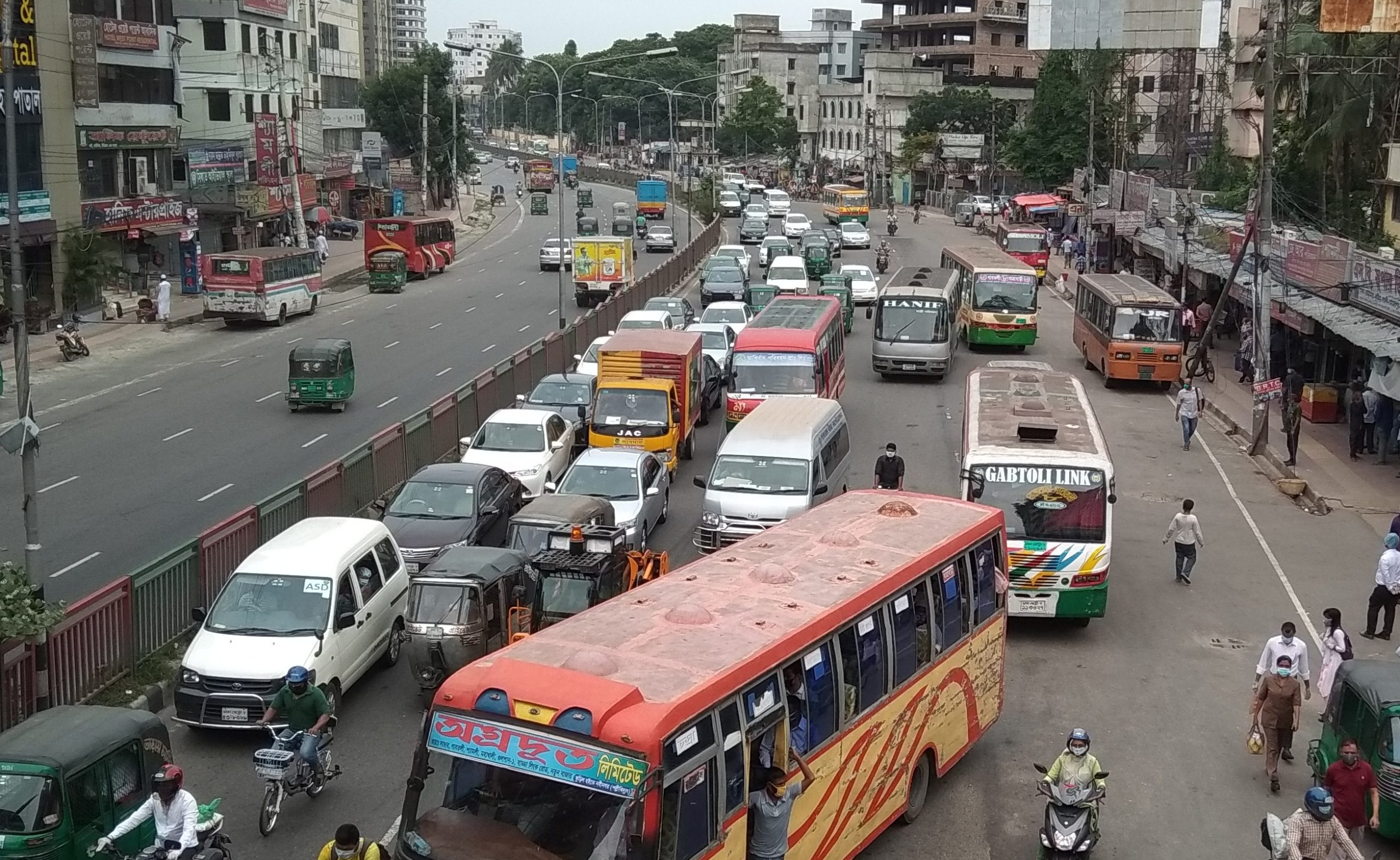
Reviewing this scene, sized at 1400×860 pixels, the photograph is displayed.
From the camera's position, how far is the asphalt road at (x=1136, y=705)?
12.6 meters

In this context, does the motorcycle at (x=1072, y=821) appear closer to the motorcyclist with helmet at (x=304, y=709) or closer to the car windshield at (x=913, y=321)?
the motorcyclist with helmet at (x=304, y=709)

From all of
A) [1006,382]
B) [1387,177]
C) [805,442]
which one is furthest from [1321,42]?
[805,442]

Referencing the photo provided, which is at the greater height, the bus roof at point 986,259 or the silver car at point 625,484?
the bus roof at point 986,259

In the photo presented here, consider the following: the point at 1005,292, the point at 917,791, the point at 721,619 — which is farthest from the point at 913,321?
the point at 721,619

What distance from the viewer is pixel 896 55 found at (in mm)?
131250

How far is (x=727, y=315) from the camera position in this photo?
129ft

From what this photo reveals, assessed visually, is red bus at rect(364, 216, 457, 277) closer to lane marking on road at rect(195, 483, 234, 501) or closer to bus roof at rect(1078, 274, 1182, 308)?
bus roof at rect(1078, 274, 1182, 308)

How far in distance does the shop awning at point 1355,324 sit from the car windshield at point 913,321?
8.28 metres

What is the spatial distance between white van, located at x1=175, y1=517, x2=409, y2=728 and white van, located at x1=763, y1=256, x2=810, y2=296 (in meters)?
32.9

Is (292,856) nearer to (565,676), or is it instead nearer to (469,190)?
(565,676)

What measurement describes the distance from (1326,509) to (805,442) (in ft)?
32.9

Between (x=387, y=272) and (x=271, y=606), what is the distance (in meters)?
42.6

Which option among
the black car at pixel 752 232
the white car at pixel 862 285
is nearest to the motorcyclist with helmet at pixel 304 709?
the white car at pixel 862 285

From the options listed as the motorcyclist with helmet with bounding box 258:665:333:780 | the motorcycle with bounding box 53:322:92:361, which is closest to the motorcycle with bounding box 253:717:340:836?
the motorcyclist with helmet with bounding box 258:665:333:780
